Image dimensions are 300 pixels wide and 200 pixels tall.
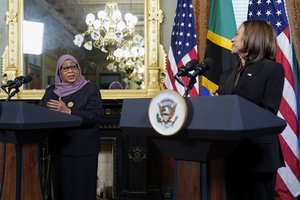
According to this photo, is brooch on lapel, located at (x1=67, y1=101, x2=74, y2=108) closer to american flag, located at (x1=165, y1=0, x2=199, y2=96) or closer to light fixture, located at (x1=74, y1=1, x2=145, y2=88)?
american flag, located at (x1=165, y1=0, x2=199, y2=96)

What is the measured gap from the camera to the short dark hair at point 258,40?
1.77 meters

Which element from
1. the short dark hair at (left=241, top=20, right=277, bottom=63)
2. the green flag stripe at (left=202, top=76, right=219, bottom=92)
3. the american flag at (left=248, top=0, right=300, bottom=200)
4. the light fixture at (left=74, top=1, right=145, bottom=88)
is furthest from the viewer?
the light fixture at (left=74, top=1, right=145, bottom=88)

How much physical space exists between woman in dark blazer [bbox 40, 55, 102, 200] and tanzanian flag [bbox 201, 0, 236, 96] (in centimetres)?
138

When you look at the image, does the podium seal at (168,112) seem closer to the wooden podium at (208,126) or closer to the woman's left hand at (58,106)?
the wooden podium at (208,126)

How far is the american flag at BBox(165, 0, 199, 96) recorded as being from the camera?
3691mm

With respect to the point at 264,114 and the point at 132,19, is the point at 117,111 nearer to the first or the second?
the point at 132,19

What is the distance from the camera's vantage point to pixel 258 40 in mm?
1771

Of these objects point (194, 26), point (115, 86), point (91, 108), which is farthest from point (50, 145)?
point (194, 26)

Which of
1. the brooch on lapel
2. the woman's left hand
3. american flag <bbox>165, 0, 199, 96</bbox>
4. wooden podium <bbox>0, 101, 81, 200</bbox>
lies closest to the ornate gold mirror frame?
american flag <bbox>165, 0, 199, 96</bbox>

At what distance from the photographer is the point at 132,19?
3.98 metres

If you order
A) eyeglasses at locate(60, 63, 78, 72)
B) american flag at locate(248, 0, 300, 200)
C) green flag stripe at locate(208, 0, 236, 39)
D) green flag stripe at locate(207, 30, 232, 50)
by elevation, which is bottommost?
american flag at locate(248, 0, 300, 200)

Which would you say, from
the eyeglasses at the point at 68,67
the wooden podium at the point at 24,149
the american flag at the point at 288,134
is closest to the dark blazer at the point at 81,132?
the eyeglasses at the point at 68,67

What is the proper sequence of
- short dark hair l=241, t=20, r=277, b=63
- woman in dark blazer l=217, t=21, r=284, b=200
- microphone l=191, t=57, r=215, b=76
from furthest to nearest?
1. short dark hair l=241, t=20, r=277, b=63
2. woman in dark blazer l=217, t=21, r=284, b=200
3. microphone l=191, t=57, r=215, b=76

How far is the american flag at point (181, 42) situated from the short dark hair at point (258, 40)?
6.13 feet
